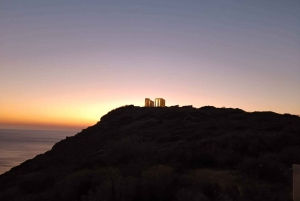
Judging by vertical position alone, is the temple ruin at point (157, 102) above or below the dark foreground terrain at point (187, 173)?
above

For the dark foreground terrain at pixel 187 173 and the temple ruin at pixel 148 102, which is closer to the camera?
the dark foreground terrain at pixel 187 173

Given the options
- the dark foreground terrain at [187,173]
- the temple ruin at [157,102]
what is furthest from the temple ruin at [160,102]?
the dark foreground terrain at [187,173]

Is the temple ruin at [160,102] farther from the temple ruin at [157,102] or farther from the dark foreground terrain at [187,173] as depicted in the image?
the dark foreground terrain at [187,173]

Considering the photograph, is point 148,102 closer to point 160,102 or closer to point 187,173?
point 160,102

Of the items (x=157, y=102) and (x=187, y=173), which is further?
(x=157, y=102)

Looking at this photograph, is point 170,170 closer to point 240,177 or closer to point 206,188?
point 206,188

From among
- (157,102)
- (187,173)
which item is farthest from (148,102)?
(187,173)

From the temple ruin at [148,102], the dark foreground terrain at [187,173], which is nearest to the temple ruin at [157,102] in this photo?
the temple ruin at [148,102]

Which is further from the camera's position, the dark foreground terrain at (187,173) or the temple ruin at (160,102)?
the temple ruin at (160,102)

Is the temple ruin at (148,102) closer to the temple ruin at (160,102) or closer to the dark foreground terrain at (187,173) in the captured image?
the temple ruin at (160,102)

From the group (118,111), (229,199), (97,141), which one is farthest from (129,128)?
(229,199)

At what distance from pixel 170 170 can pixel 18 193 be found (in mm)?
8901

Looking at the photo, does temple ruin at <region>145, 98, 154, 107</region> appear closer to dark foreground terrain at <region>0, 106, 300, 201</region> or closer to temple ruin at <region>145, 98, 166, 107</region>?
temple ruin at <region>145, 98, 166, 107</region>

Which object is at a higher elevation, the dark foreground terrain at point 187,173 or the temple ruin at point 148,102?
the temple ruin at point 148,102
